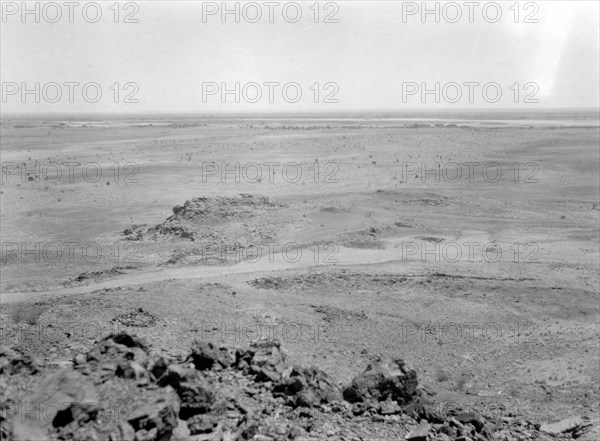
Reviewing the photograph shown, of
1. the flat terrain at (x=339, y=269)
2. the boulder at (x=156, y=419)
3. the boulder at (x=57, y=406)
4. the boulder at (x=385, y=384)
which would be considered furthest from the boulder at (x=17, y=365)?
the boulder at (x=385, y=384)

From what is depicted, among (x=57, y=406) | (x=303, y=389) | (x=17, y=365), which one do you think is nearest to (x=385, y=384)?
(x=303, y=389)

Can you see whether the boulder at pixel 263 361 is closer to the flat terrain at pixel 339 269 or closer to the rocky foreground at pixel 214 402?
the rocky foreground at pixel 214 402

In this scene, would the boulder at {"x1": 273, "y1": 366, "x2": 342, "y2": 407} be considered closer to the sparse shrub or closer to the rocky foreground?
the rocky foreground

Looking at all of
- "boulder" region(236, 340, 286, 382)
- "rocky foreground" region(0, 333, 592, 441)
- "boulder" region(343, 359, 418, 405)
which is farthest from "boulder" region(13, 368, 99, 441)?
"boulder" region(343, 359, 418, 405)

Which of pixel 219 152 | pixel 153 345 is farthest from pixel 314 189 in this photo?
pixel 153 345

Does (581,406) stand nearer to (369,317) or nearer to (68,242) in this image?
(369,317)

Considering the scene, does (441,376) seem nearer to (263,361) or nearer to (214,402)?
(263,361)
